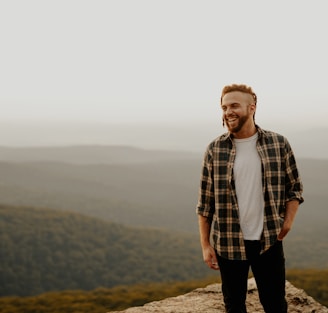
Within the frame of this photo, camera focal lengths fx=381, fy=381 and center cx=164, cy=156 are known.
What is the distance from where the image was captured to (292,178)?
2.54m

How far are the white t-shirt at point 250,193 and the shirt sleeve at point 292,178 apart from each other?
207mm

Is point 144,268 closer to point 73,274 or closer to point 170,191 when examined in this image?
point 73,274

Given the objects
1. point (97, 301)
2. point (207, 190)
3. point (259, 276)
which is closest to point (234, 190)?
point (207, 190)

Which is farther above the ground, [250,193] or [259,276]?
[250,193]

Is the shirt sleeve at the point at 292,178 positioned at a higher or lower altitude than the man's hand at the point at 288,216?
higher

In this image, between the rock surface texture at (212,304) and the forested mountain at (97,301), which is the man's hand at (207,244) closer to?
the rock surface texture at (212,304)

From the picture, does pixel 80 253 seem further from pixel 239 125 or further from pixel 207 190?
pixel 239 125

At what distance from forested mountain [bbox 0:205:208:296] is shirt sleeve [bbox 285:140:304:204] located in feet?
201

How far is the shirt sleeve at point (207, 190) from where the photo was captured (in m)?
2.61

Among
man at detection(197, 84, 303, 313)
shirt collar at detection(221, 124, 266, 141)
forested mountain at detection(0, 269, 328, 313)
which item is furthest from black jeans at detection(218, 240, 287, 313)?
forested mountain at detection(0, 269, 328, 313)

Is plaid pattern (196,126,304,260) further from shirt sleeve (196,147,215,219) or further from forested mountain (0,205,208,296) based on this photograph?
forested mountain (0,205,208,296)

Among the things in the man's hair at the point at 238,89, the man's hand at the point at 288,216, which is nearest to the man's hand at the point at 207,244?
the man's hand at the point at 288,216

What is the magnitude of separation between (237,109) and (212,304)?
2520 millimetres

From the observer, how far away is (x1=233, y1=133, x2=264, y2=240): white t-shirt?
98.0 inches
